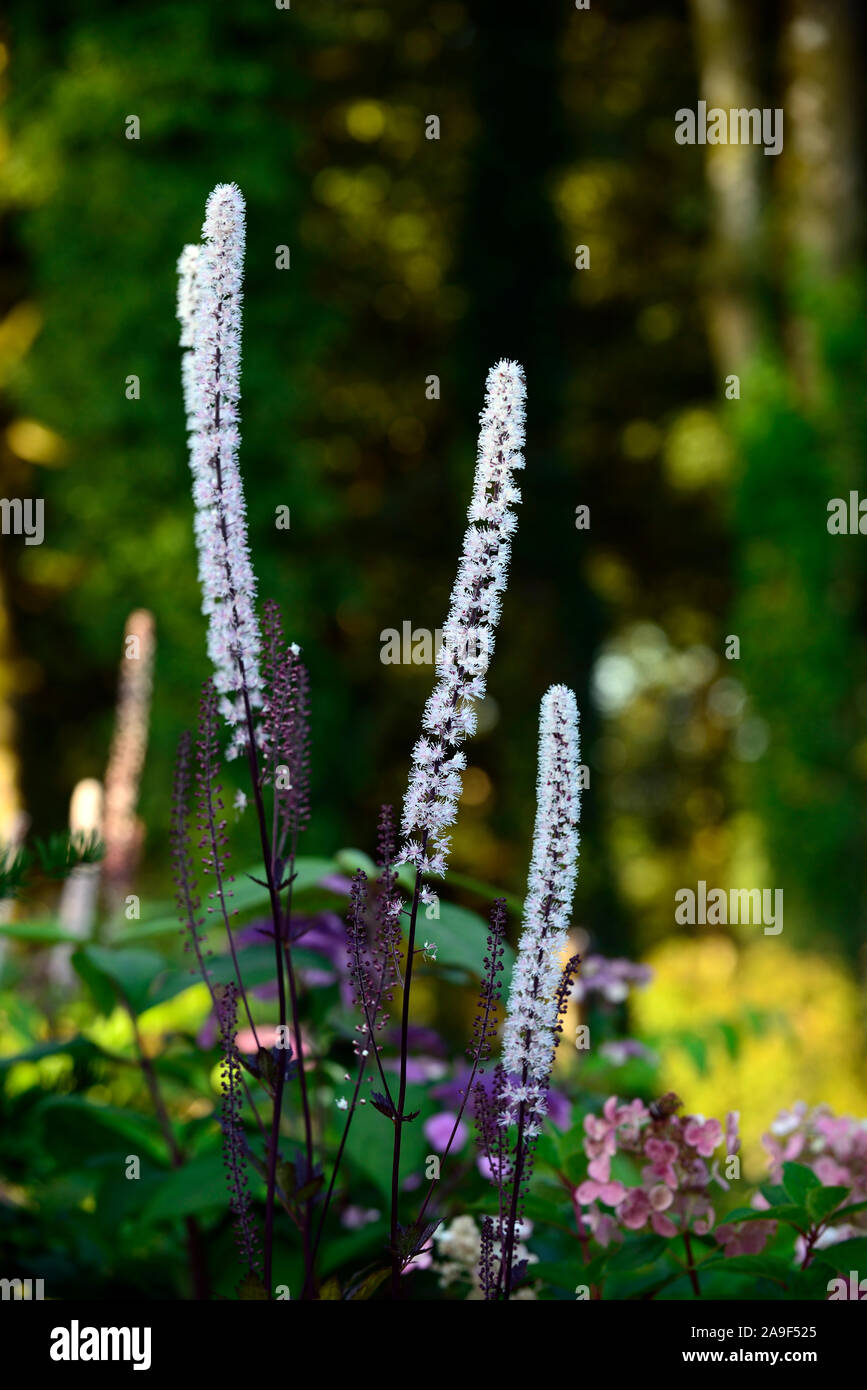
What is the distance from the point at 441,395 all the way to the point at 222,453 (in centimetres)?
1261

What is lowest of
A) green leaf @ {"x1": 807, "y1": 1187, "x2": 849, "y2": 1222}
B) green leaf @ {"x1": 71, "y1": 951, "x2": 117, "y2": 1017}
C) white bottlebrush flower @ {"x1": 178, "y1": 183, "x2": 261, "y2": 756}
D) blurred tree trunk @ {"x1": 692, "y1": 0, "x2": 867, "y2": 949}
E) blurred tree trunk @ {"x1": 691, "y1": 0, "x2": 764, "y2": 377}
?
green leaf @ {"x1": 807, "y1": 1187, "x2": 849, "y2": 1222}

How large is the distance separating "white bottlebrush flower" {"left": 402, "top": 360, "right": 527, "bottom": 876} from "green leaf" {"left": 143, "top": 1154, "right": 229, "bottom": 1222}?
28.9 inches

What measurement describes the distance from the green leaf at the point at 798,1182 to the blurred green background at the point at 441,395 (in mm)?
6255

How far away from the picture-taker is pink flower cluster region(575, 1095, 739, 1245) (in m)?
1.51

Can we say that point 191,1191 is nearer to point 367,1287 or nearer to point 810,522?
point 367,1287

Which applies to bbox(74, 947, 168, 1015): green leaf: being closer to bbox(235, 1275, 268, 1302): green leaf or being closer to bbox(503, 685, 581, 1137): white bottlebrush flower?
bbox(235, 1275, 268, 1302): green leaf

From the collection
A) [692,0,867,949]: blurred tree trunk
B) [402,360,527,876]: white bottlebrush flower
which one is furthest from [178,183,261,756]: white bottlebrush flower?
[692,0,867,949]: blurred tree trunk

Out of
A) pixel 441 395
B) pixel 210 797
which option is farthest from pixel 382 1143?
pixel 441 395

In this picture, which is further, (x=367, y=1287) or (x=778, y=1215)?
(x=778, y=1215)

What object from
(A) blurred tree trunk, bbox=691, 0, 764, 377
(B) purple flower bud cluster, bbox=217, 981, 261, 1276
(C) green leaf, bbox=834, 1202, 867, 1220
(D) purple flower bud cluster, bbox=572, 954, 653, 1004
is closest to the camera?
(B) purple flower bud cluster, bbox=217, 981, 261, 1276

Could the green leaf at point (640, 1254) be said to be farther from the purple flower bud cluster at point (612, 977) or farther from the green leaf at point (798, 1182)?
the purple flower bud cluster at point (612, 977)

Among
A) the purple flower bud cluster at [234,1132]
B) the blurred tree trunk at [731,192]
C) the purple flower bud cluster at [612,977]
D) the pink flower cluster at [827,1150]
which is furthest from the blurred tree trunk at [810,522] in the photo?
the purple flower bud cluster at [234,1132]

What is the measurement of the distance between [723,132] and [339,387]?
14.4ft

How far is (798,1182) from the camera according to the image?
58.4 inches
